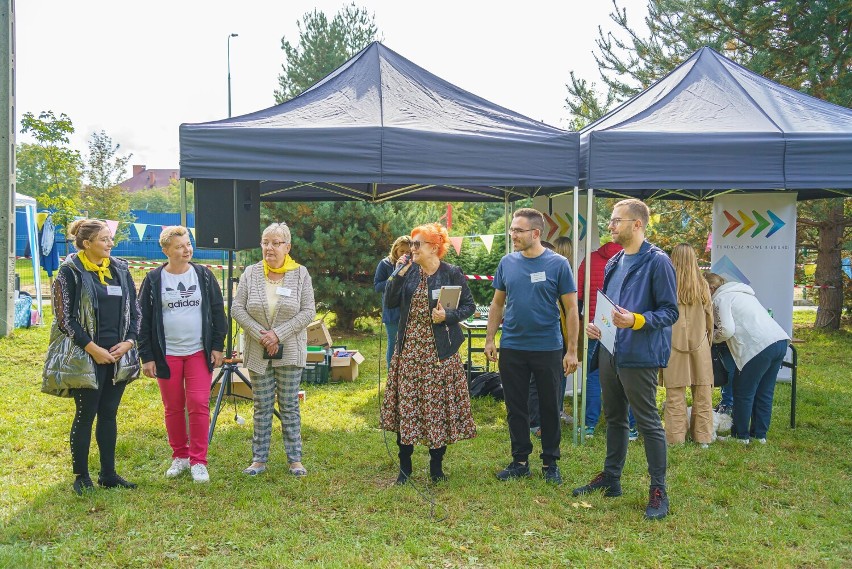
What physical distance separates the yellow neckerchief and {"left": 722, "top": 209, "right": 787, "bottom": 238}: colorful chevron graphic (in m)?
6.09

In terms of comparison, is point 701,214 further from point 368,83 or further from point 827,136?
point 368,83

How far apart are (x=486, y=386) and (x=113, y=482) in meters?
3.53

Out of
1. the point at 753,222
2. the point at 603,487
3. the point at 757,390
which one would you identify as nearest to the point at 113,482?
the point at 603,487

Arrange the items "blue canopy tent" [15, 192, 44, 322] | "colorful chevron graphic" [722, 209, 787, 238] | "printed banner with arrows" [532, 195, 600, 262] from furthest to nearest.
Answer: "blue canopy tent" [15, 192, 44, 322] → "colorful chevron graphic" [722, 209, 787, 238] → "printed banner with arrows" [532, 195, 600, 262]

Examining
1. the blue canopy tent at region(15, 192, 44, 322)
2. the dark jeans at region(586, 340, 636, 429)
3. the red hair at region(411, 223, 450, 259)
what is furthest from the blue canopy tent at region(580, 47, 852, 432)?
the blue canopy tent at region(15, 192, 44, 322)

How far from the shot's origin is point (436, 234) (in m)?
4.11

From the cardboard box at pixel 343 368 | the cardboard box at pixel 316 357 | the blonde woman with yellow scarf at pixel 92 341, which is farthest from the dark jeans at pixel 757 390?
the blonde woman with yellow scarf at pixel 92 341

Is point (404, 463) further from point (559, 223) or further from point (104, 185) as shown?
point (104, 185)

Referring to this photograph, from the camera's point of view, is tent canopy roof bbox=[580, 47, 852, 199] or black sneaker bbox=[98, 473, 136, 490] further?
tent canopy roof bbox=[580, 47, 852, 199]

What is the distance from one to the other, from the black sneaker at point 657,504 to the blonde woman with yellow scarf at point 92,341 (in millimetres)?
2991

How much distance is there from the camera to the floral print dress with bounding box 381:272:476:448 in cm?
407

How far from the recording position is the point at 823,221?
11.1m

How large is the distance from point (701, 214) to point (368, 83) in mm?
8236

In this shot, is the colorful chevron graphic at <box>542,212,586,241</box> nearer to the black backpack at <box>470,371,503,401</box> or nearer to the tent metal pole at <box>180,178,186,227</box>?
the black backpack at <box>470,371,503,401</box>
